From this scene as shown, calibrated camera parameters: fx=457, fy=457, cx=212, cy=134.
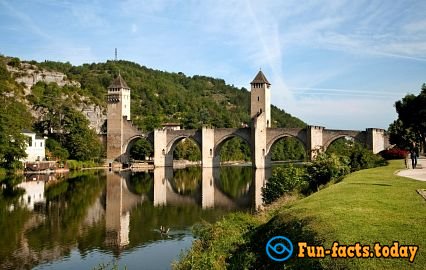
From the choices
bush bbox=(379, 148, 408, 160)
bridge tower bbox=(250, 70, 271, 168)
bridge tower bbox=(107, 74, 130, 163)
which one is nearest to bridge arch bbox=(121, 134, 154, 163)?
bridge tower bbox=(107, 74, 130, 163)

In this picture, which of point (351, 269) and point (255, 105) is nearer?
point (351, 269)

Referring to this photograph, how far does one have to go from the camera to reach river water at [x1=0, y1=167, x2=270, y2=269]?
13922mm

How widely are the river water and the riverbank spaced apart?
2.21 meters

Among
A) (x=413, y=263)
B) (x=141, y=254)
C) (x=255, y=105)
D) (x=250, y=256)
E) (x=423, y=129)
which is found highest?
(x=255, y=105)

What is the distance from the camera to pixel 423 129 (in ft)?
122

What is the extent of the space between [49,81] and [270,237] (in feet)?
231

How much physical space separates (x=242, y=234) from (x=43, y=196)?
60.0 feet

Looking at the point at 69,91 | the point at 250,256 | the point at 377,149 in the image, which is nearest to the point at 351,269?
the point at 250,256

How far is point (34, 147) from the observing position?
164 feet

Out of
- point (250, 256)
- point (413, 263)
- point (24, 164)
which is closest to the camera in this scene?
point (413, 263)

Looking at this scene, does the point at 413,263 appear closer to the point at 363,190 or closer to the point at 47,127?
the point at 363,190

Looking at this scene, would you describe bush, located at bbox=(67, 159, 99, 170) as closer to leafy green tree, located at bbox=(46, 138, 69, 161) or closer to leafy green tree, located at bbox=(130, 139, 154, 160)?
leafy green tree, located at bbox=(46, 138, 69, 161)

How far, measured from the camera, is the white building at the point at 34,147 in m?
48.7

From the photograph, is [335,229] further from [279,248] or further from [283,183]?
[283,183]
